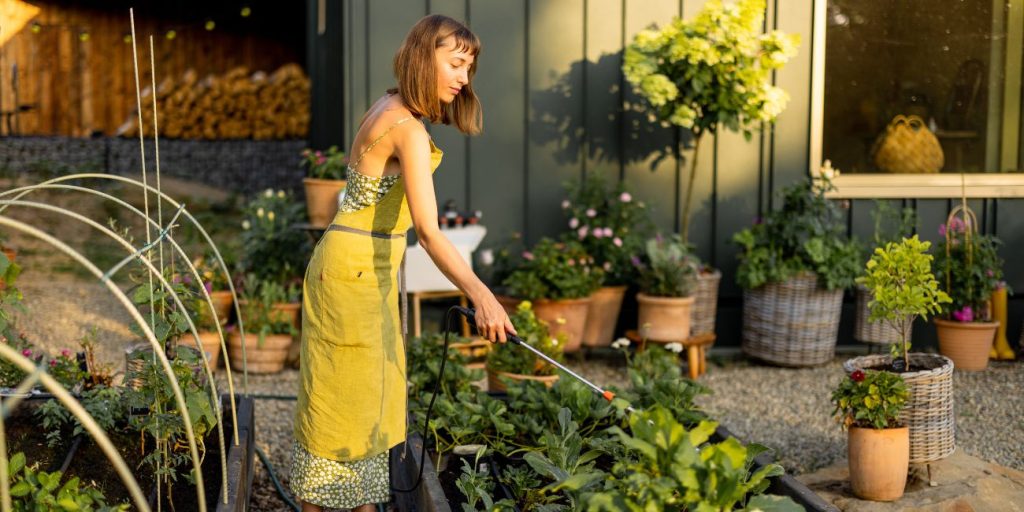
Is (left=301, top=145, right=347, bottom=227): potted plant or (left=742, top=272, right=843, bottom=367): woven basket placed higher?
(left=301, top=145, right=347, bottom=227): potted plant

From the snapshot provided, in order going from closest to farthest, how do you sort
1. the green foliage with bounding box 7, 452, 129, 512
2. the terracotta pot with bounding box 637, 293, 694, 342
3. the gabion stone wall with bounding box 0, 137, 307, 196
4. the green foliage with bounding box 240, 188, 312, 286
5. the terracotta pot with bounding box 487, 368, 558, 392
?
the green foliage with bounding box 7, 452, 129, 512, the terracotta pot with bounding box 487, 368, 558, 392, the terracotta pot with bounding box 637, 293, 694, 342, the green foliage with bounding box 240, 188, 312, 286, the gabion stone wall with bounding box 0, 137, 307, 196

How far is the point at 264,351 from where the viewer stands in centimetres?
582

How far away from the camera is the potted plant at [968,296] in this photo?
19.9 ft

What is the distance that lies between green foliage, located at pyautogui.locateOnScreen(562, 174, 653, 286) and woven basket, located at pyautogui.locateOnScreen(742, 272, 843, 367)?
684 mm

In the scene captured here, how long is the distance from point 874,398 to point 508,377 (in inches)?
53.8

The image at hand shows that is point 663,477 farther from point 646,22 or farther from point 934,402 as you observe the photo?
point 646,22

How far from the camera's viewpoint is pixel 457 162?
6.27m

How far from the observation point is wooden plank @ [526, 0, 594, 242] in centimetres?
628

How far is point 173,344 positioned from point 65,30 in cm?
916

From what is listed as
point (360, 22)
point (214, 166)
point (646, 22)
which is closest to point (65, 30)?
point (214, 166)

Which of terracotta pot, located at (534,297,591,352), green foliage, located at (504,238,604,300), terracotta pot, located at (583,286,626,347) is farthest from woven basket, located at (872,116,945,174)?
terracotta pot, located at (534,297,591,352)

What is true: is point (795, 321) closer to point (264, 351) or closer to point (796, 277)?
point (796, 277)

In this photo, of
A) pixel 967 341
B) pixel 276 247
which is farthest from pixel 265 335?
pixel 967 341

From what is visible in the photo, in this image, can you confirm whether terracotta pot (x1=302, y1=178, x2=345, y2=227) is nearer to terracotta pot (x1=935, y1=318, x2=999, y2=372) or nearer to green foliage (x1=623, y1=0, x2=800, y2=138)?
green foliage (x1=623, y1=0, x2=800, y2=138)
